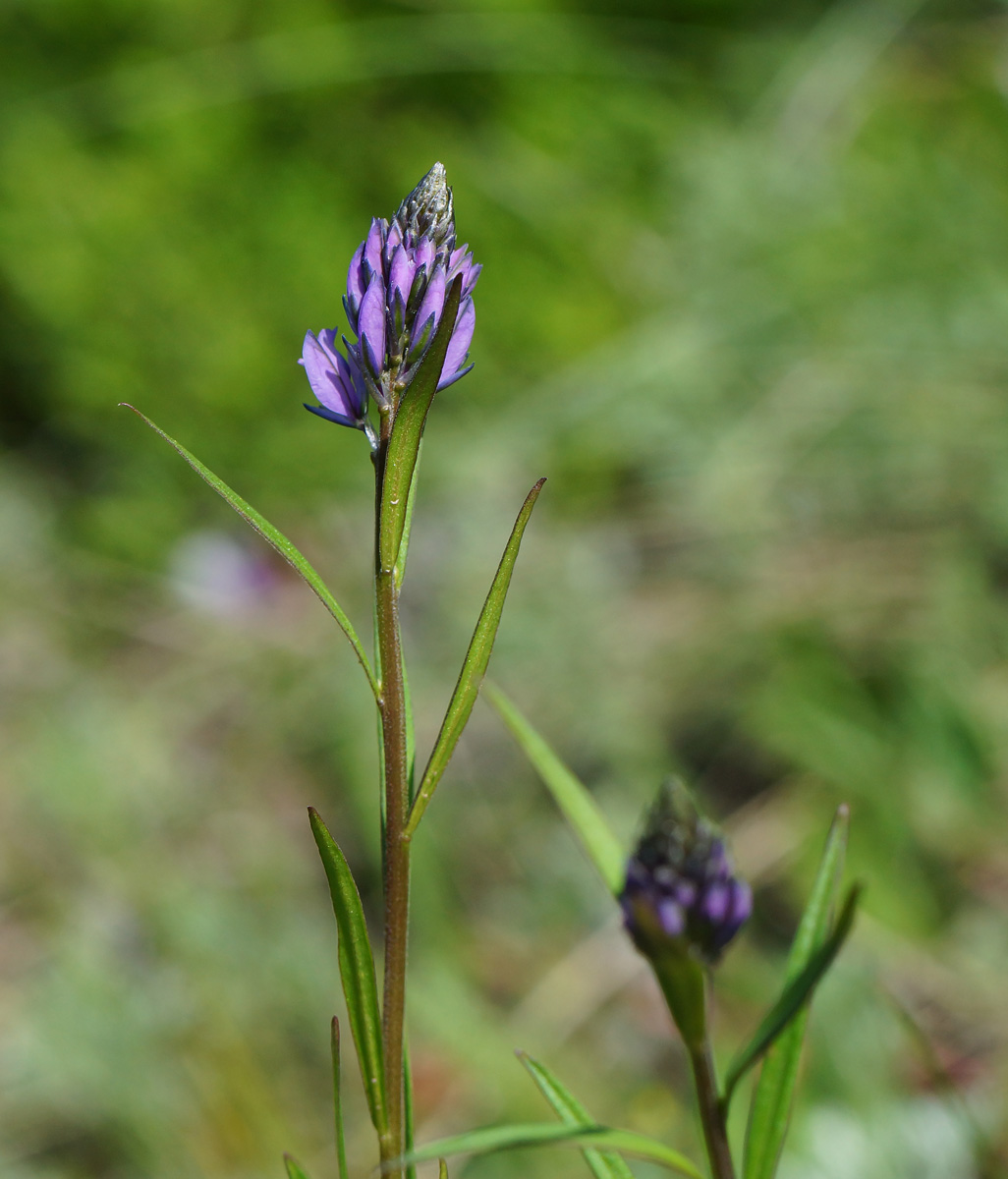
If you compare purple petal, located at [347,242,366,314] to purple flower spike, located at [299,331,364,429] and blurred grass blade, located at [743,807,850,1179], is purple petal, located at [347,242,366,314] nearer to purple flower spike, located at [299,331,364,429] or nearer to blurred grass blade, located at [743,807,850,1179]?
purple flower spike, located at [299,331,364,429]

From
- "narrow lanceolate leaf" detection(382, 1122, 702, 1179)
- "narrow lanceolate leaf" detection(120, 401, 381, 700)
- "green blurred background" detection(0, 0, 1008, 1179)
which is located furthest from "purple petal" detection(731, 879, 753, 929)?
"green blurred background" detection(0, 0, 1008, 1179)

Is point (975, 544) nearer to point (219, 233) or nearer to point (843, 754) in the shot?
point (843, 754)

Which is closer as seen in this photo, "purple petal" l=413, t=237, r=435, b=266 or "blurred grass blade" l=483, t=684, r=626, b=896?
"purple petal" l=413, t=237, r=435, b=266

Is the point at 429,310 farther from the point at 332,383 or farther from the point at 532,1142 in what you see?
the point at 532,1142

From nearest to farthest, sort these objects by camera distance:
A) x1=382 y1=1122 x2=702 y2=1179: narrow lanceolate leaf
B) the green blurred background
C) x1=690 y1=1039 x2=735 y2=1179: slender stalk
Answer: x1=382 y1=1122 x2=702 y2=1179: narrow lanceolate leaf → x1=690 y1=1039 x2=735 y2=1179: slender stalk → the green blurred background

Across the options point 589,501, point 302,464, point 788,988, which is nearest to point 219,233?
point 302,464

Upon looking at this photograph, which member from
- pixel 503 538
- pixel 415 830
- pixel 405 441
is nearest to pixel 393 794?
pixel 415 830
